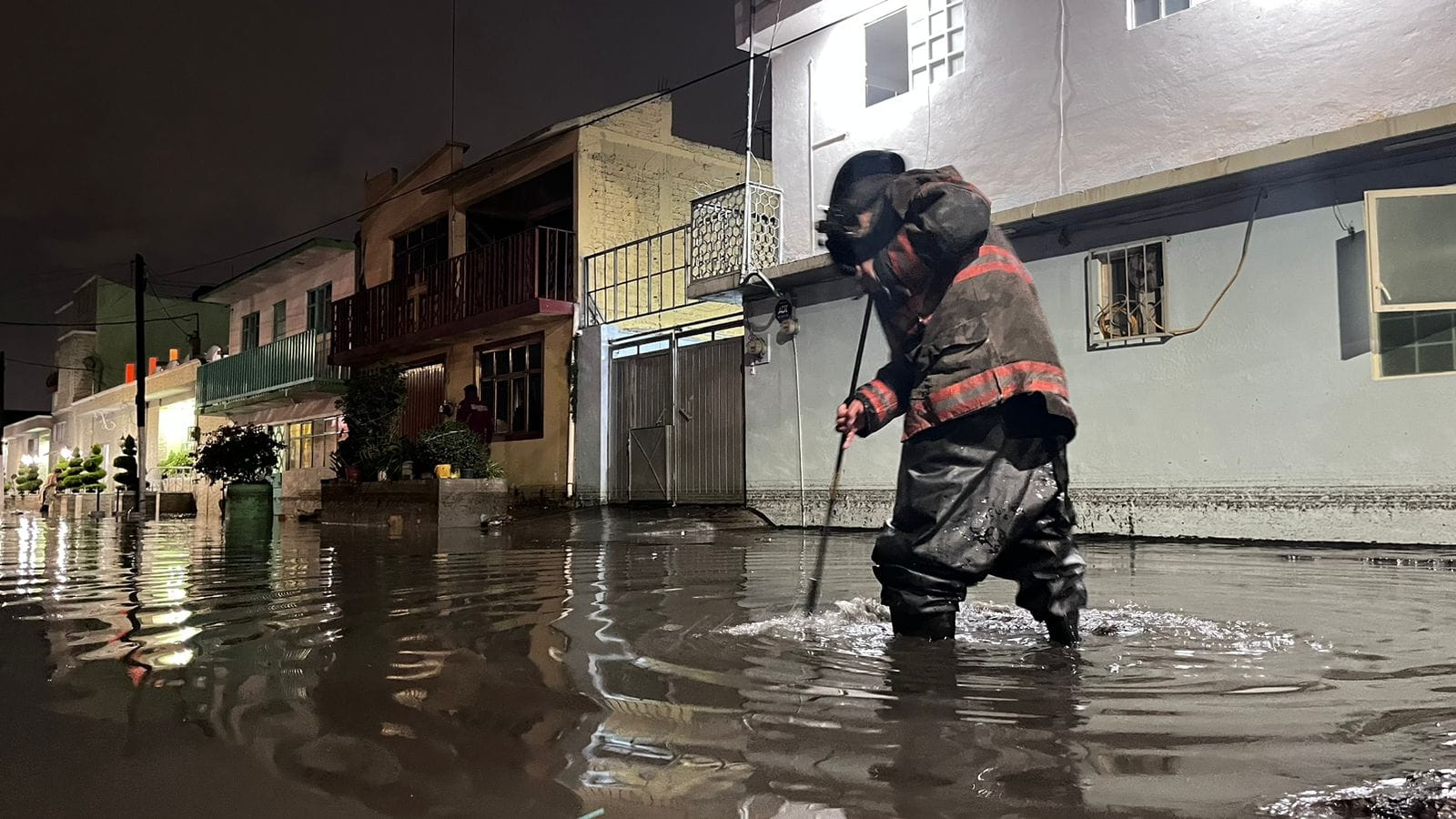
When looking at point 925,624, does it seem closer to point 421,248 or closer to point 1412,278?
point 1412,278

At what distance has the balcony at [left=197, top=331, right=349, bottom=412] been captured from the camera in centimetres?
2414

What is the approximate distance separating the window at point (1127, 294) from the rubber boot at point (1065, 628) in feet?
23.0

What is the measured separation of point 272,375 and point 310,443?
1.92m

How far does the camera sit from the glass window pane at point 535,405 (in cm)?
1808

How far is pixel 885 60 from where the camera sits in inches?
550

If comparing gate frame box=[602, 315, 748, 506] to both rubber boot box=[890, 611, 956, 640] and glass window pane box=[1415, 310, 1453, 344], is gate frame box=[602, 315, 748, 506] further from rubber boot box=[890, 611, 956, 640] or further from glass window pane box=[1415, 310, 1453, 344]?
rubber boot box=[890, 611, 956, 640]

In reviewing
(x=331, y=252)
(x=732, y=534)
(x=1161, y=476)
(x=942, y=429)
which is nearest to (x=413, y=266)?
(x=331, y=252)

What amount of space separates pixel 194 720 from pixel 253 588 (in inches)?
142

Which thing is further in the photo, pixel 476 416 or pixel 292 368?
pixel 292 368

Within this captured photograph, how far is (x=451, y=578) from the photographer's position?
6.32 meters

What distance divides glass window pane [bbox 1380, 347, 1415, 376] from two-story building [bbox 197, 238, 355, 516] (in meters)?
20.4

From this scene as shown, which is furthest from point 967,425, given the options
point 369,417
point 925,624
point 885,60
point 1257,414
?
point 369,417

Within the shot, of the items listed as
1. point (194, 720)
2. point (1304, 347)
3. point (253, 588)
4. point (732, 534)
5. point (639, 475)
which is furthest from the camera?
point (639, 475)

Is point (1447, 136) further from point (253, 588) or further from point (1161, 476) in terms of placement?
point (253, 588)
